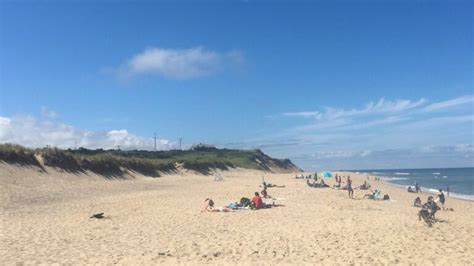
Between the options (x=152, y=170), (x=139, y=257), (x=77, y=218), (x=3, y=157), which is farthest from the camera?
(x=152, y=170)

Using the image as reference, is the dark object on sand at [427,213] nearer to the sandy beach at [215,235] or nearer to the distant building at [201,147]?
the sandy beach at [215,235]

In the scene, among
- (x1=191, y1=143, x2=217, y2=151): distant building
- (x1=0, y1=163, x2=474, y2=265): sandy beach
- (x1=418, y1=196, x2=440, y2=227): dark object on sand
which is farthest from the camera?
(x1=191, y1=143, x2=217, y2=151): distant building

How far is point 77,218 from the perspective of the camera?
17594mm

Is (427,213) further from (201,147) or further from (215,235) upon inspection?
(201,147)

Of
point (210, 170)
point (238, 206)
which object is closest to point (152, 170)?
point (210, 170)

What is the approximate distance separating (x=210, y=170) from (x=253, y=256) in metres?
54.6

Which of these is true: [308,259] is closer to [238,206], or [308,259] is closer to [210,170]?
[238,206]

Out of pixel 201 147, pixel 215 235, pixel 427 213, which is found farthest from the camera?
pixel 201 147

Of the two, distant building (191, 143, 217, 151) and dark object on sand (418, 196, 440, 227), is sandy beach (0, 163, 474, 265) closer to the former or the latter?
dark object on sand (418, 196, 440, 227)

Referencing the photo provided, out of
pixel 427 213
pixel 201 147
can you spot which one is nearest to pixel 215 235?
Answer: pixel 427 213

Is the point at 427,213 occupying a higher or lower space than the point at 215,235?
higher

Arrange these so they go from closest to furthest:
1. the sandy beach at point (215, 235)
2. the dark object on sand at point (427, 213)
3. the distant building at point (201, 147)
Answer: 1. the sandy beach at point (215, 235)
2. the dark object on sand at point (427, 213)
3. the distant building at point (201, 147)

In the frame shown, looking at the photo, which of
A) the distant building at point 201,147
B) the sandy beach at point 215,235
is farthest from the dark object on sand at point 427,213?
the distant building at point 201,147

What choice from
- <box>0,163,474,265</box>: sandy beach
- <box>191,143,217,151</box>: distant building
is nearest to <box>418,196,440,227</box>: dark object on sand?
<box>0,163,474,265</box>: sandy beach
